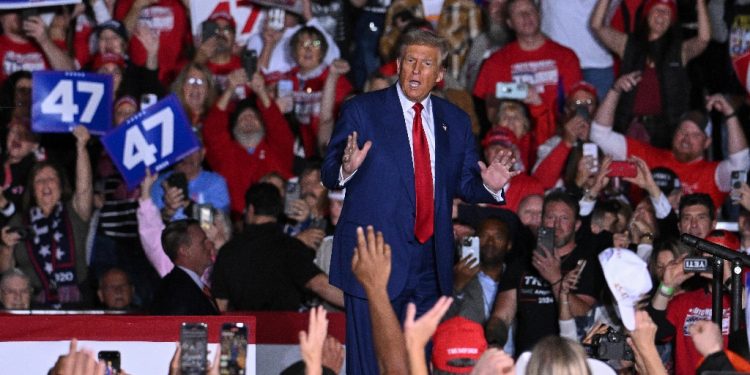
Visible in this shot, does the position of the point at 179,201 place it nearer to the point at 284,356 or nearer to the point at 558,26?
the point at 284,356

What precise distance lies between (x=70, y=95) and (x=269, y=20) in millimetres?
1889

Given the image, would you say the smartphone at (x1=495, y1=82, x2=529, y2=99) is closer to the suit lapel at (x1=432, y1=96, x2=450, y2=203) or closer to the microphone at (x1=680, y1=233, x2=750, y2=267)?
the suit lapel at (x1=432, y1=96, x2=450, y2=203)

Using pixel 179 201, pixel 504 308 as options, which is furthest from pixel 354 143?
pixel 179 201

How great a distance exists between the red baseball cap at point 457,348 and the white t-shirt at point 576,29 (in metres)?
5.06

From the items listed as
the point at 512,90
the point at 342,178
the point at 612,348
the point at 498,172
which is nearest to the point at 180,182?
the point at 512,90

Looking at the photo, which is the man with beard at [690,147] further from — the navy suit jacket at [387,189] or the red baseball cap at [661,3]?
the navy suit jacket at [387,189]

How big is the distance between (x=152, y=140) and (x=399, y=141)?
3791 millimetres

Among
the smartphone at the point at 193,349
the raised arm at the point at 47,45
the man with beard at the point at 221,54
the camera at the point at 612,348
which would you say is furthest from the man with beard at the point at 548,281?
the raised arm at the point at 47,45

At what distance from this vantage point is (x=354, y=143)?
417cm

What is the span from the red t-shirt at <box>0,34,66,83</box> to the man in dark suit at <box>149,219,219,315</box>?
3.50 metres

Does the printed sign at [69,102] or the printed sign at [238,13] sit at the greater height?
the printed sign at [238,13]

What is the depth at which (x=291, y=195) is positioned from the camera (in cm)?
746

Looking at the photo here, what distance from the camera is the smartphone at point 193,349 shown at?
3.97 m

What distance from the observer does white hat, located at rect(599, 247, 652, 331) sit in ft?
19.3
